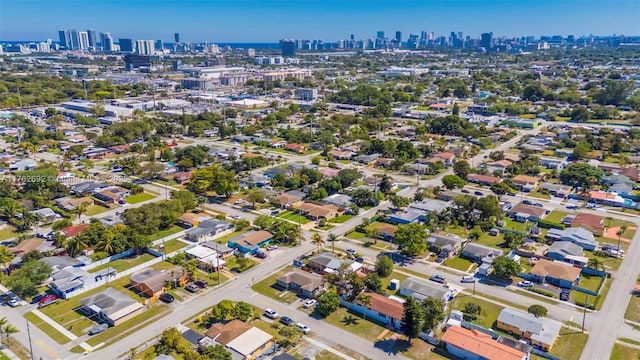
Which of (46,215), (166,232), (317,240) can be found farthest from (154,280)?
(46,215)

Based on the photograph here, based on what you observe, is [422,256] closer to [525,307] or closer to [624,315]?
[525,307]

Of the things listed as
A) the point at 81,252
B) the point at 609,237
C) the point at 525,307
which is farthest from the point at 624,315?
the point at 81,252

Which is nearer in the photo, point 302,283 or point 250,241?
point 302,283

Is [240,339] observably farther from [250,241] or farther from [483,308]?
[483,308]

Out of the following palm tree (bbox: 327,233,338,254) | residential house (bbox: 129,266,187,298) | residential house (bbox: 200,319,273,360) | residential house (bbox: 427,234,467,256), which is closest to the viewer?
residential house (bbox: 200,319,273,360)

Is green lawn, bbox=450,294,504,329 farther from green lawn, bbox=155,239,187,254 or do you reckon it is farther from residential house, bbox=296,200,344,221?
green lawn, bbox=155,239,187,254

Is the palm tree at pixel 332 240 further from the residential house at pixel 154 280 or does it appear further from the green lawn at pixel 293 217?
the residential house at pixel 154 280

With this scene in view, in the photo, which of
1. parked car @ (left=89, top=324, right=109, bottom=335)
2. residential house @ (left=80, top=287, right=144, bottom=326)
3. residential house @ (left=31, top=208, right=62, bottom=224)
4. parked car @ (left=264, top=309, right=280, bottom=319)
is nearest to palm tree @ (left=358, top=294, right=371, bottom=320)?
parked car @ (left=264, top=309, right=280, bottom=319)
